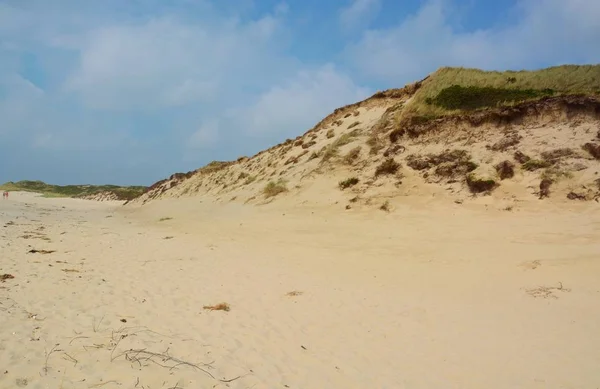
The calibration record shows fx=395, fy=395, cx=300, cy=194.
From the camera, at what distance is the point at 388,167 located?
64.9 ft

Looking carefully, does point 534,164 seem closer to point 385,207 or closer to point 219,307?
point 385,207

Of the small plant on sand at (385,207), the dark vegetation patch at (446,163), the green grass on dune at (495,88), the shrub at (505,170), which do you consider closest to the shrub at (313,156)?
the green grass on dune at (495,88)

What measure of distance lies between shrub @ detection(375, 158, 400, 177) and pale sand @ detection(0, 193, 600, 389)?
16.9 ft

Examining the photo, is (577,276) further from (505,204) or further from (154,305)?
(154,305)

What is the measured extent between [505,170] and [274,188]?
12586 millimetres

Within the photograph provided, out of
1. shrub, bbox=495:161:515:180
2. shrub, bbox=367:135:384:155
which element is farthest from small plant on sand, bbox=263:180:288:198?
shrub, bbox=495:161:515:180

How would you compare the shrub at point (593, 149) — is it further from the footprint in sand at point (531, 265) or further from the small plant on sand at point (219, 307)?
the small plant on sand at point (219, 307)

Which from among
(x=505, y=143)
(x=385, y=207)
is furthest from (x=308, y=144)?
(x=505, y=143)

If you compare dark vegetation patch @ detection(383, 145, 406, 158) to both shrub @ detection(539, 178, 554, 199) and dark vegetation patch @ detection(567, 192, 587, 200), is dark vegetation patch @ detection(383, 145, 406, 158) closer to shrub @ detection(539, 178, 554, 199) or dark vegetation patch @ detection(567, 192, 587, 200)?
shrub @ detection(539, 178, 554, 199)

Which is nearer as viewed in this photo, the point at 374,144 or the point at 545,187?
the point at 545,187

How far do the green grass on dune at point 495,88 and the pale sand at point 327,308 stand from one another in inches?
352

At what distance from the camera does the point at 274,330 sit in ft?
22.3

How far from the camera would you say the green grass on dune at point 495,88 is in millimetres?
20562

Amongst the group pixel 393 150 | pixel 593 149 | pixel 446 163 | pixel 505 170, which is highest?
pixel 393 150
